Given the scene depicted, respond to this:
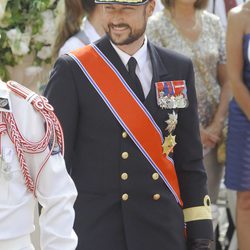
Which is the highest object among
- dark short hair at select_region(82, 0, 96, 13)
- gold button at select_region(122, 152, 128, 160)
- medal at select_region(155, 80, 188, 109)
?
dark short hair at select_region(82, 0, 96, 13)

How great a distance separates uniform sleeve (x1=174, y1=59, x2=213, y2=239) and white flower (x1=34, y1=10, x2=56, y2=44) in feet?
3.92

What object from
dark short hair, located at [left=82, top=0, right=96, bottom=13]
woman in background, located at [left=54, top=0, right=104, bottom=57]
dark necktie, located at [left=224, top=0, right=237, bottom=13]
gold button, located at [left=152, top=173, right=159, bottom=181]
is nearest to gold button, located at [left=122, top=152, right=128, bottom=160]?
gold button, located at [left=152, top=173, right=159, bottom=181]

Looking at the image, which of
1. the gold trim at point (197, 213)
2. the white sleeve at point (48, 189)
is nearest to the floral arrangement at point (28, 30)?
the gold trim at point (197, 213)

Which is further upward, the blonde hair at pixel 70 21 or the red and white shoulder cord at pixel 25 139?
the blonde hair at pixel 70 21

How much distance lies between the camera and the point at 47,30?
15.0 feet

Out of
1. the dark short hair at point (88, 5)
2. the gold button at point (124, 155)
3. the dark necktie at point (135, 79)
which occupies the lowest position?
the gold button at point (124, 155)

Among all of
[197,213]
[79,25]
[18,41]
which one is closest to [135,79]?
[197,213]

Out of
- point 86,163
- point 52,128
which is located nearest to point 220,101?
point 86,163

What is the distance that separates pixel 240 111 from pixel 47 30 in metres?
1.20

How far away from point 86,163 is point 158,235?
415mm

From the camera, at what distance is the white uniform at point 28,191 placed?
265 centimetres

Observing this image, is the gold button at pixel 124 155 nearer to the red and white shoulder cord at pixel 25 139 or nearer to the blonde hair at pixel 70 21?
the red and white shoulder cord at pixel 25 139

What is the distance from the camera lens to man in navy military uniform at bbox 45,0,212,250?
3367 mm

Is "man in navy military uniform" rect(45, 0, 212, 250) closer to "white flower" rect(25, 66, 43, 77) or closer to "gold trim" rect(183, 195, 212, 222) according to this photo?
"gold trim" rect(183, 195, 212, 222)
